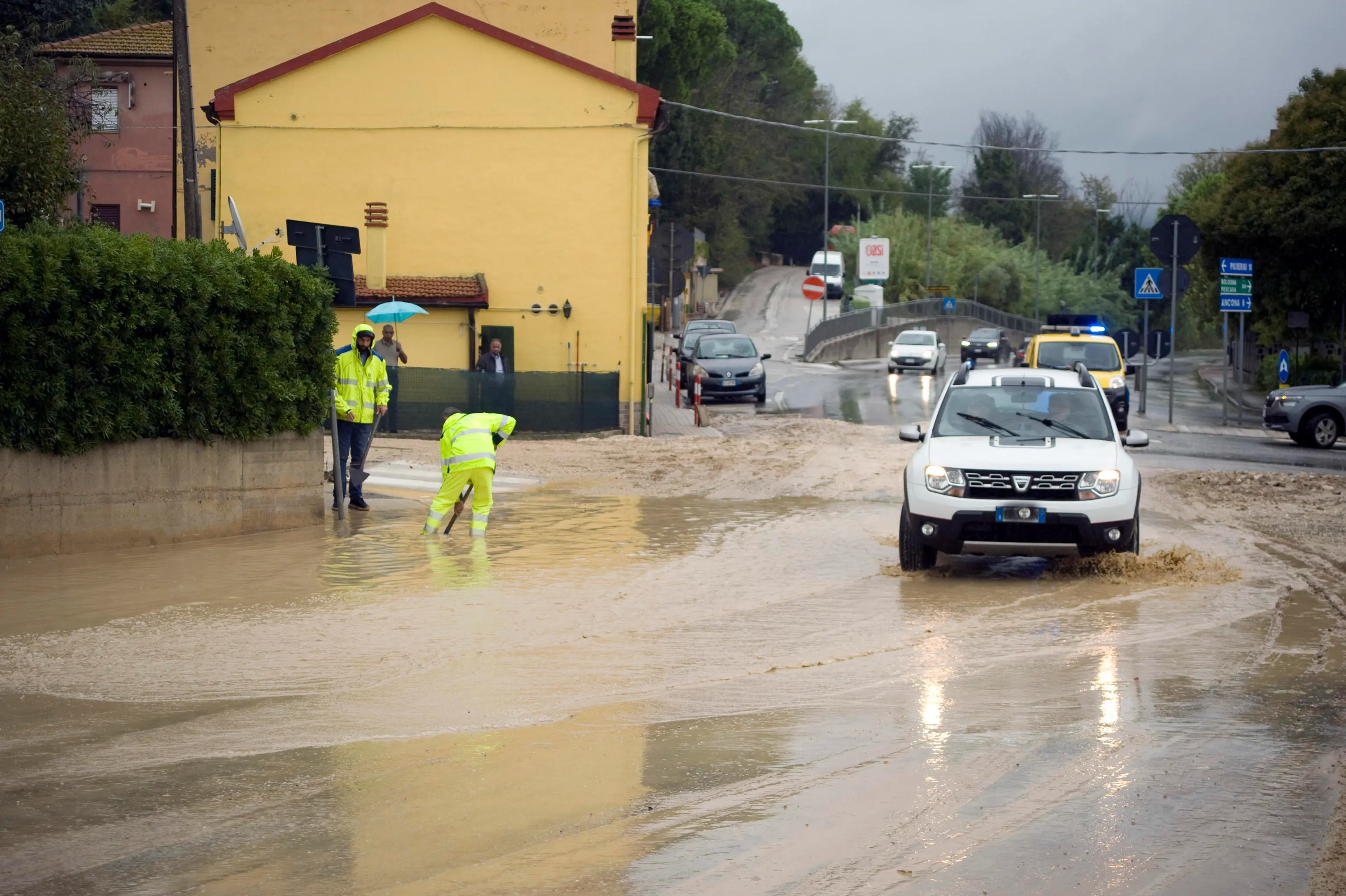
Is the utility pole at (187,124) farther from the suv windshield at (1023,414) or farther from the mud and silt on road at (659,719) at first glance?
the suv windshield at (1023,414)

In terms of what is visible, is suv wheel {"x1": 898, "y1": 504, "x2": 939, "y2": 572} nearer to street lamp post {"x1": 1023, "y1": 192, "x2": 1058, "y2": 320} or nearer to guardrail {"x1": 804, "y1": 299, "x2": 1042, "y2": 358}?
guardrail {"x1": 804, "y1": 299, "x2": 1042, "y2": 358}

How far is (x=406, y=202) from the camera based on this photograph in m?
27.0

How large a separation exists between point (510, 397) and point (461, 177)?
4767 mm

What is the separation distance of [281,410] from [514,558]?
3065 millimetres

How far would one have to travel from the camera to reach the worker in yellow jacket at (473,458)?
13.7 metres

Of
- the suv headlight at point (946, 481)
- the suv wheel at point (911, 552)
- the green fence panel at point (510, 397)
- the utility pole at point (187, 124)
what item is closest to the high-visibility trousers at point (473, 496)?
the suv wheel at point (911, 552)

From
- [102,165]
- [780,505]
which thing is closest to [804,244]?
[102,165]

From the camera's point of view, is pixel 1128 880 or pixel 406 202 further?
pixel 406 202

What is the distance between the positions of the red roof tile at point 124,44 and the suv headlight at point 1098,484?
33837 millimetres

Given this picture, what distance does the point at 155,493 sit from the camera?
13.5m

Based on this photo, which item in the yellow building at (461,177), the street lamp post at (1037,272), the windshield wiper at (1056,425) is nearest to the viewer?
the windshield wiper at (1056,425)

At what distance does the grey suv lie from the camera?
26406mm

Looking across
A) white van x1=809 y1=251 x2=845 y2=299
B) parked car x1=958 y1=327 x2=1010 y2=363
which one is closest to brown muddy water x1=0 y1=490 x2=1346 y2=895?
parked car x1=958 y1=327 x2=1010 y2=363

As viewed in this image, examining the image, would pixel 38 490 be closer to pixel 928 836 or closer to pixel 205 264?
pixel 205 264
